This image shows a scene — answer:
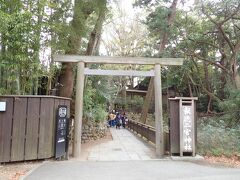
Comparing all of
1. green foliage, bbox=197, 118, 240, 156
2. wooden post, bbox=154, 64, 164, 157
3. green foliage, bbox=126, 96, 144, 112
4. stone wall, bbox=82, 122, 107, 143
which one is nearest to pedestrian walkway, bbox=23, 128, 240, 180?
wooden post, bbox=154, 64, 164, 157

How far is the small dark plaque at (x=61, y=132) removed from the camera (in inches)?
369

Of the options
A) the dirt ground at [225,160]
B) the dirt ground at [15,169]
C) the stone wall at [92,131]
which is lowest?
the dirt ground at [15,169]

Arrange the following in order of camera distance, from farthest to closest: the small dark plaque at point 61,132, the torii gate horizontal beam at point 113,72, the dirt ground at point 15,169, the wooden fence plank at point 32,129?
the torii gate horizontal beam at point 113,72 → the small dark plaque at point 61,132 → the wooden fence plank at point 32,129 → the dirt ground at point 15,169

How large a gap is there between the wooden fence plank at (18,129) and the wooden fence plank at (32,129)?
12cm

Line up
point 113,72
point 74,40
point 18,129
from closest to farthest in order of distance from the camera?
point 18,129
point 113,72
point 74,40

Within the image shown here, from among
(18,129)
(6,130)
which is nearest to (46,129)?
(18,129)

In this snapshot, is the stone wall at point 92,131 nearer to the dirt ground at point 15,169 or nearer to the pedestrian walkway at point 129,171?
the pedestrian walkway at point 129,171

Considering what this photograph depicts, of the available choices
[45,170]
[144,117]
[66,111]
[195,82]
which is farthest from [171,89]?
[45,170]

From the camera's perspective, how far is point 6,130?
8.58 metres

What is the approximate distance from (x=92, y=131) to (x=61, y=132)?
715 centimetres

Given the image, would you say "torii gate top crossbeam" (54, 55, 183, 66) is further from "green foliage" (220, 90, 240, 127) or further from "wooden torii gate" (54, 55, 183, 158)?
"green foliage" (220, 90, 240, 127)

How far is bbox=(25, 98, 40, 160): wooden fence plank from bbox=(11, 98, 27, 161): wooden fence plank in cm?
12

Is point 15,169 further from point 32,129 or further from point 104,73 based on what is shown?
point 104,73

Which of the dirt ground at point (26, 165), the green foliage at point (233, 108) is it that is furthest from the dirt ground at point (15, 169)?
the green foliage at point (233, 108)
